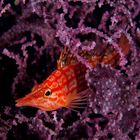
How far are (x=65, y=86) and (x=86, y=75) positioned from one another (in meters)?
0.31

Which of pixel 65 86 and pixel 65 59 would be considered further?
pixel 65 59

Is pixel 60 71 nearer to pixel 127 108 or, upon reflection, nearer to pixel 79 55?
pixel 79 55

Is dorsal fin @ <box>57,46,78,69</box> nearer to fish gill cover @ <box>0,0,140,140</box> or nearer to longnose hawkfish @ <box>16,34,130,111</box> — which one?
longnose hawkfish @ <box>16,34,130,111</box>

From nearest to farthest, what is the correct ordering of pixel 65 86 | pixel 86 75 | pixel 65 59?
pixel 86 75 → pixel 65 86 → pixel 65 59

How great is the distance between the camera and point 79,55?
3.04 m

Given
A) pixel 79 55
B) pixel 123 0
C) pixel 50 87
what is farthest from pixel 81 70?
pixel 123 0

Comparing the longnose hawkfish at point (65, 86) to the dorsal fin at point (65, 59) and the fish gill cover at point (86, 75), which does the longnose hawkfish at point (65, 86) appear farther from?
the fish gill cover at point (86, 75)

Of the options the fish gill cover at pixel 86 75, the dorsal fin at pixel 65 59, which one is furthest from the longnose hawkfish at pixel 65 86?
the fish gill cover at pixel 86 75

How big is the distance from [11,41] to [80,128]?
4.86 ft

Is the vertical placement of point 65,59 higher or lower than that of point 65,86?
higher

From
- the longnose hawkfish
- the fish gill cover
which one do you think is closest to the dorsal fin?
the longnose hawkfish

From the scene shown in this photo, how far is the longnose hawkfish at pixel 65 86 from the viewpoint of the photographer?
2930 mm

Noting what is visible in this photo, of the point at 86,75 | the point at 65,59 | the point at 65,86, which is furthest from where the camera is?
the point at 65,59

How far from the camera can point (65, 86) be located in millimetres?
3035
